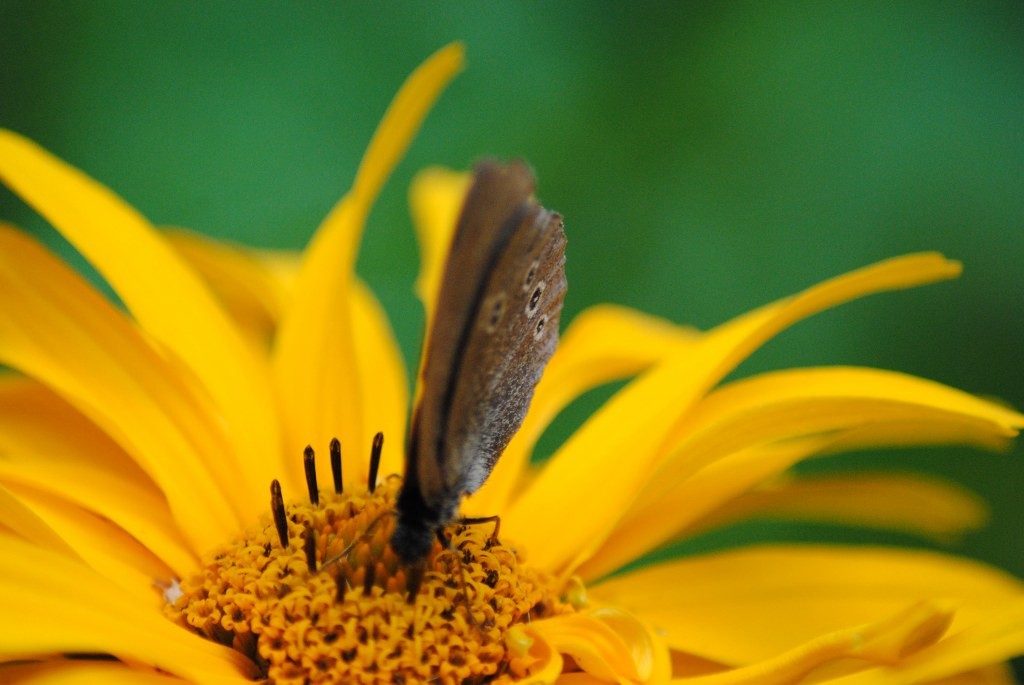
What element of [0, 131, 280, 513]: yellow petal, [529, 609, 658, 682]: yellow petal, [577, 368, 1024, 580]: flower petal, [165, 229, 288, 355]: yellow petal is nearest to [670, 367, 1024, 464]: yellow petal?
[577, 368, 1024, 580]: flower petal

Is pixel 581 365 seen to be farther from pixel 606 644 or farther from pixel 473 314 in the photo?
pixel 473 314

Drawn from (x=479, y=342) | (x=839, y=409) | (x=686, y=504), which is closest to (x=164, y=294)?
(x=479, y=342)

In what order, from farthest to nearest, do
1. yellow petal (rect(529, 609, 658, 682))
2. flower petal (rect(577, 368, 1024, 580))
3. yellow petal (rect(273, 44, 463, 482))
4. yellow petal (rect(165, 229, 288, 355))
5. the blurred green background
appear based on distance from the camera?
the blurred green background < yellow petal (rect(165, 229, 288, 355)) < yellow petal (rect(273, 44, 463, 482)) < flower petal (rect(577, 368, 1024, 580)) < yellow petal (rect(529, 609, 658, 682))

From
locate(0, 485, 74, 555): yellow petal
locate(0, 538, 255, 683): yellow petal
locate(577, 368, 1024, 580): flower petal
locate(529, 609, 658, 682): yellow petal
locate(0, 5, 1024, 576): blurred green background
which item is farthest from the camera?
locate(0, 5, 1024, 576): blurred green background

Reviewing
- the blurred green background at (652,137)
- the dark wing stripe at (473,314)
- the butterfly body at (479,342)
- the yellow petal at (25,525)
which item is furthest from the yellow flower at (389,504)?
the blurred green background at (652,137)

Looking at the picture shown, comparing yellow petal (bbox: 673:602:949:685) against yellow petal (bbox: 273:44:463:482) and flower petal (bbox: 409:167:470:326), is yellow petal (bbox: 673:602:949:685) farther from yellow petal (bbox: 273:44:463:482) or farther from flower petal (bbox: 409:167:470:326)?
flower petal (bbox: 409:167:470:326)

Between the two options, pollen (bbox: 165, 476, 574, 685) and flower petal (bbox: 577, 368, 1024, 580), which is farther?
flower petal (bbox: 577, 368, 1024, 580)

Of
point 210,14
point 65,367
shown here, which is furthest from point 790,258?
point 65,367

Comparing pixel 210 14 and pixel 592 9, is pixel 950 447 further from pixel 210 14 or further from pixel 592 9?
pixel 210 14

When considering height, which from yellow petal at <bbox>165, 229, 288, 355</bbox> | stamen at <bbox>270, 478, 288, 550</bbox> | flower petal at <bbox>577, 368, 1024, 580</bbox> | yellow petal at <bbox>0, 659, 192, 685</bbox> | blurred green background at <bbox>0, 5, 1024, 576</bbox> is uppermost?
blurred green background at <bbox>0, 5, 1024, 576</bbox>
